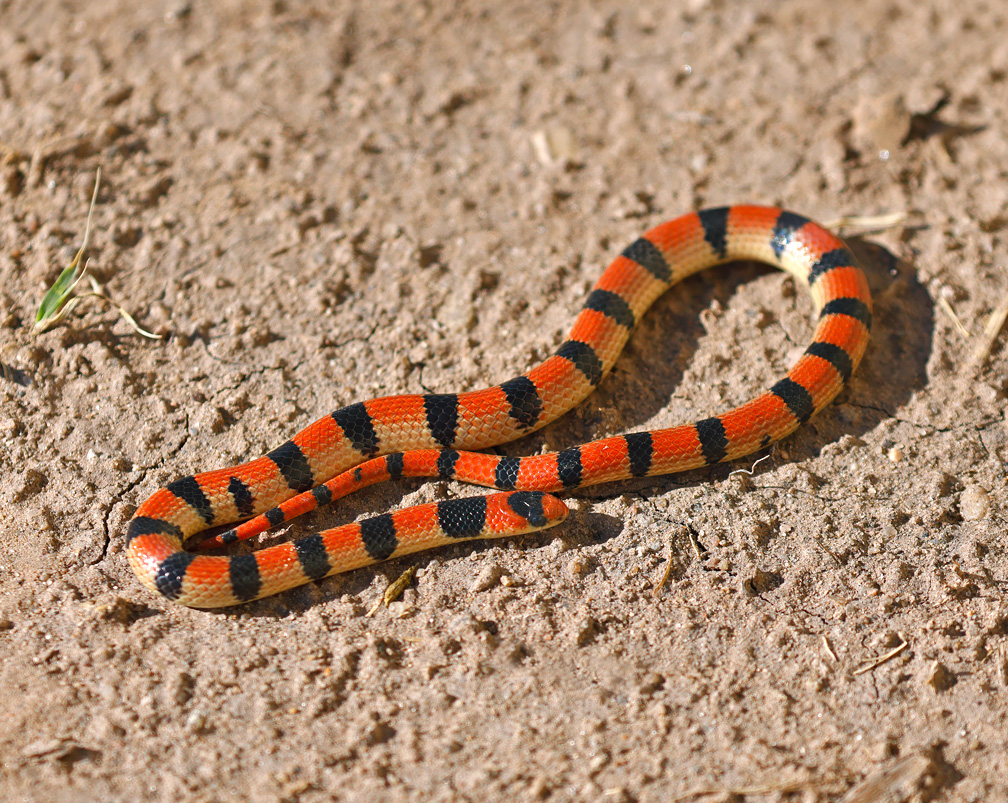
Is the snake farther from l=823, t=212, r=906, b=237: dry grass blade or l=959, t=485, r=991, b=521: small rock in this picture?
l=959, t=485, r=991, b=521: small rock

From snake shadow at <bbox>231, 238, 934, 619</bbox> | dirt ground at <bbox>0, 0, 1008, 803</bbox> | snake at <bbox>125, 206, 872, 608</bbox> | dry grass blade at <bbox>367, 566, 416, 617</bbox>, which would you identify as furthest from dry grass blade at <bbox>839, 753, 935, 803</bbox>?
dry grass blade at <bbox>367, 566, 416, 617</bbox>

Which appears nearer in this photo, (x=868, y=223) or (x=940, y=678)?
(x=940, y=678)

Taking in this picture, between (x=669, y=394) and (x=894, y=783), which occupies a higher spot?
(x=669, y=394)

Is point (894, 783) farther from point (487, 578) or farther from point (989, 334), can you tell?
point (989, 334)

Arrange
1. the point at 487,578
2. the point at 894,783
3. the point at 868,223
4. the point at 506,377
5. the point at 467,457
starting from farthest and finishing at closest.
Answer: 1. the point at 868,223
2. the point at 506,377
3. the point at 467,457
4. the point at 487,578
5. the point at 894,783

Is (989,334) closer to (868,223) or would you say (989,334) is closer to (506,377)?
(868,223)

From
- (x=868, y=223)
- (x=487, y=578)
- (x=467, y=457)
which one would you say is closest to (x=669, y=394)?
(x=467, y=457)

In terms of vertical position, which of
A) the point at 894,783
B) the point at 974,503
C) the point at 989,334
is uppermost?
the point at 989,334

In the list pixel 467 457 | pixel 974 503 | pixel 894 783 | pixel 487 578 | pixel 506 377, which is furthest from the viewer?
pixel 506 377
